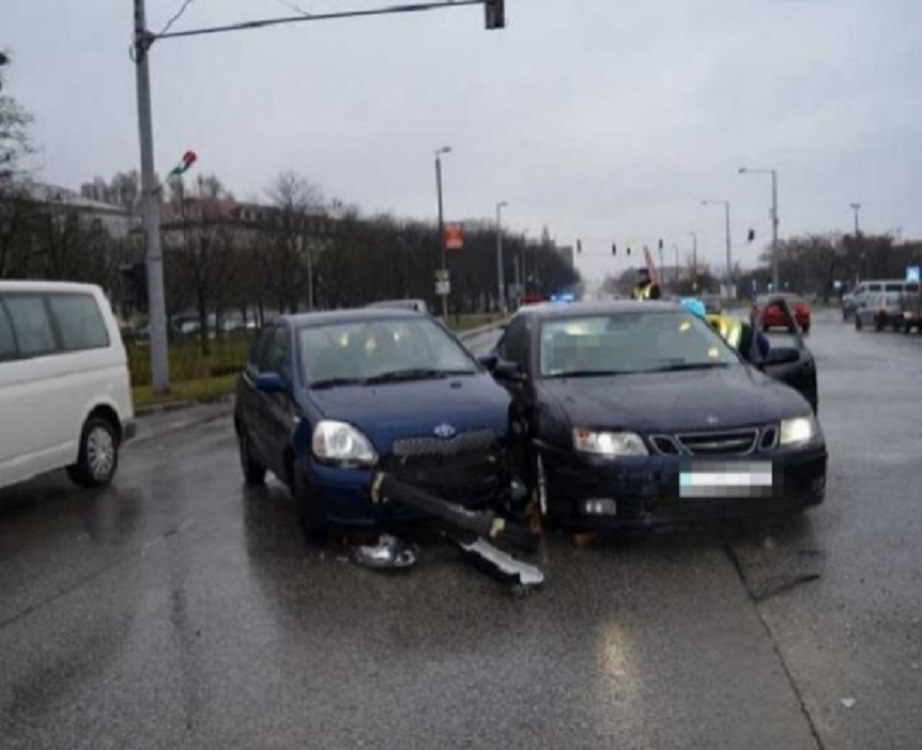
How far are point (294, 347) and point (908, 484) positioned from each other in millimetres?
4869

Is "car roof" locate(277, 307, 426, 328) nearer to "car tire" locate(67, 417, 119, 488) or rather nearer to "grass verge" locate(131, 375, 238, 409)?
"car tire" locate(67, 417, 119, 488)

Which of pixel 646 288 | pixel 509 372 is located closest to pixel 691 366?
pixel 509 372

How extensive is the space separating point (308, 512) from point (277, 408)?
133cm

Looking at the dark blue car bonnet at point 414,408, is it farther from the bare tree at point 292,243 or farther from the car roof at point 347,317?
the bare tree at point 292,243

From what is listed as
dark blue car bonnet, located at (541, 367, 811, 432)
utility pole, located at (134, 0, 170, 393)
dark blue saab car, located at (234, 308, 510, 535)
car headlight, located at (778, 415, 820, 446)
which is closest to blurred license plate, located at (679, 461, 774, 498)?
dark blue car bonnet, located at (541, 367, 811, 432)

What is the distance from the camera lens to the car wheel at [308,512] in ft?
24.1

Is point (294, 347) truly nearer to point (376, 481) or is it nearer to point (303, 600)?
point (376, 481)

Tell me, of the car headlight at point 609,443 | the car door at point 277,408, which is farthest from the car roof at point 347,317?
the car headlight at point 609,443

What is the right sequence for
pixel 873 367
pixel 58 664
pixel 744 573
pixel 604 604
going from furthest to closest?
pixel 873 367
pixel 744 573
pixel 604 604
pixel 58 664

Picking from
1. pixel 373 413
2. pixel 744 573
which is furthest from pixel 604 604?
pixel 373 413

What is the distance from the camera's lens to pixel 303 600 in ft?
20.8

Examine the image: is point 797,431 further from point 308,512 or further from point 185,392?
point 185,392

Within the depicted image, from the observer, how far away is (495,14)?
56.8 feet

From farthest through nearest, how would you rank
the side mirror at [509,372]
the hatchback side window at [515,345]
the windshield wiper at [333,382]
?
the hatchback side window at [515,345] → the side mirror at [509,372] → the windshield wiper at [333,382]
